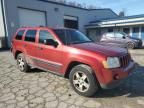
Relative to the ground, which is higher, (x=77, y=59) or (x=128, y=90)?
(x=77, y=59)

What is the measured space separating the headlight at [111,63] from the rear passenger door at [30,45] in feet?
9.64

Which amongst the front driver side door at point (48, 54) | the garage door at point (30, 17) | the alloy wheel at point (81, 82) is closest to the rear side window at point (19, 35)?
the front driver side door at point (48, 54)

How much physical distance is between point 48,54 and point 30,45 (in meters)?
1.20

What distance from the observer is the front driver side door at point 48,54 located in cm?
523

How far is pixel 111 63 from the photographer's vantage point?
4219mm

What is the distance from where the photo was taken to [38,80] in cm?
614

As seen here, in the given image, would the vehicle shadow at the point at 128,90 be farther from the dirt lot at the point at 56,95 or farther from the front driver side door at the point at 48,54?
the front driver side door at the point at 48,54

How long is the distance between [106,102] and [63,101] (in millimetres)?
1106

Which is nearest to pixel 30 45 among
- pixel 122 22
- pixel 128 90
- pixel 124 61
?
pixel 124 61

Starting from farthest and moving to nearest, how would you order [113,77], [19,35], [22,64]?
[19,35] < [22,64] < [113,77]

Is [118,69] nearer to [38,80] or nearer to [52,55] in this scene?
[52,55]

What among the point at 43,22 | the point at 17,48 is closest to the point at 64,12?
the point at 43,22

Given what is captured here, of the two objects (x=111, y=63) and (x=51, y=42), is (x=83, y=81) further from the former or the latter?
(x=51, y=42)

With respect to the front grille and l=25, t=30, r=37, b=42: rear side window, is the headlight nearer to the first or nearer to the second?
the front grille
